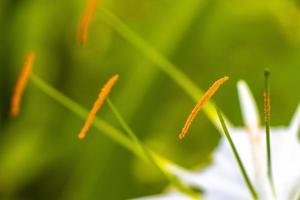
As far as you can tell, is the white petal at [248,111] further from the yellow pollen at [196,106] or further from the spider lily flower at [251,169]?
the yellow pollen at [196,106]

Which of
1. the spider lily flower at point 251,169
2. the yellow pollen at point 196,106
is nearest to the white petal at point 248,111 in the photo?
the spider lily flower at point 251,169

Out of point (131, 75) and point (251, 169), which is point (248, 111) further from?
point (131, 75)

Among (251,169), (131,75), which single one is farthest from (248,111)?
(131,75)

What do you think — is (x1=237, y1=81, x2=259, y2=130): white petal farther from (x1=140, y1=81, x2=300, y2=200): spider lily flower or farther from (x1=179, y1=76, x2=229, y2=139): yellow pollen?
(x1=179, y1=76, x2=229, y2=139): yellow pollen

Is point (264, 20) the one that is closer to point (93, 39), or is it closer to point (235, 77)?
point (235, 77)

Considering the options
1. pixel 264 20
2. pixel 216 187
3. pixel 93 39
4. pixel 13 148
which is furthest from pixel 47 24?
pixel 216 187

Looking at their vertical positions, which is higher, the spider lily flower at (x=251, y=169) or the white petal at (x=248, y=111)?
the white petal at (x=248, y=111)

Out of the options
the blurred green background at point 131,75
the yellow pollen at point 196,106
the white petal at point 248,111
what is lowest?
the yellow pollen at point 196,106
